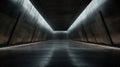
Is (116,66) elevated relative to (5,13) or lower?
lower

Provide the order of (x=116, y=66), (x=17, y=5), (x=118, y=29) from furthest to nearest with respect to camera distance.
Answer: (x=17, y=5) < (x=118, y=29) < (x=116, y=66)

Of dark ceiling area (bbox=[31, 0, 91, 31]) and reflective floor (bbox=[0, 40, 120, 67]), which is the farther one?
dark ceiling area (bbox=[31, 0, 91, 31])

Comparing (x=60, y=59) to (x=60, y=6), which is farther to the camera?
(x=60, y=6)

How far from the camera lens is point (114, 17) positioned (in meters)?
14.9

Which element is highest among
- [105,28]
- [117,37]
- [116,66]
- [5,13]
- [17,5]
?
[17,5]

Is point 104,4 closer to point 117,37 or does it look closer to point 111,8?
point 111,8

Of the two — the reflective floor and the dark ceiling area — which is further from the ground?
the dark ceiling area

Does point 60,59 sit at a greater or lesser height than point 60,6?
lesser

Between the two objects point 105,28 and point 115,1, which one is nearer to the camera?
point 115,1

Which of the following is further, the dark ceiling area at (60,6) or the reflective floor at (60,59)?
the dark ceiling area at (60,6)

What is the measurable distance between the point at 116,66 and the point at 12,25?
14805 mm

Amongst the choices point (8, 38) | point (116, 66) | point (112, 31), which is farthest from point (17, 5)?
point (116, 66)

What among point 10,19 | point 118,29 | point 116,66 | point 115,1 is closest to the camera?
point 116,66

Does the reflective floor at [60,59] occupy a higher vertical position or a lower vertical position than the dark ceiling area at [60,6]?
lower
